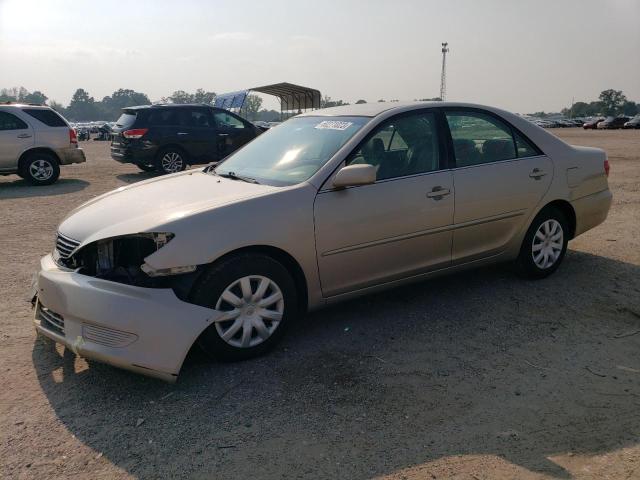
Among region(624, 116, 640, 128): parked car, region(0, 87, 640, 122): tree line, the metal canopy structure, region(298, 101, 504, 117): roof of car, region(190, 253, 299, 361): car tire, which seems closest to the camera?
region(190, 253, 299, 361): car tire

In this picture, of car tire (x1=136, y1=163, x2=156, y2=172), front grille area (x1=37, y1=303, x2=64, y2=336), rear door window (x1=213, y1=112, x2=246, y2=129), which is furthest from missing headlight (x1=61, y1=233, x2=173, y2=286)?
rear door window (x1=213, y1=112, x2=246, y2=129)

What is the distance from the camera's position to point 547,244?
504 centimetres

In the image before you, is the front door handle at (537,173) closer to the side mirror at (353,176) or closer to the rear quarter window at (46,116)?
the side mirror at (353,176)

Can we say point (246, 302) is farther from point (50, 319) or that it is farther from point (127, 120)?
point (127, 120)

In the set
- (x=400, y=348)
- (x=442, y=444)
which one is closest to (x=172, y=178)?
(x=400, y=348)

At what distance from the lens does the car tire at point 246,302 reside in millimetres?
3332

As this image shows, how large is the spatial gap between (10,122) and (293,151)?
9.61 meters

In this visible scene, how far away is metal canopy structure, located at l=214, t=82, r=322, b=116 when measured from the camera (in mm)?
29953

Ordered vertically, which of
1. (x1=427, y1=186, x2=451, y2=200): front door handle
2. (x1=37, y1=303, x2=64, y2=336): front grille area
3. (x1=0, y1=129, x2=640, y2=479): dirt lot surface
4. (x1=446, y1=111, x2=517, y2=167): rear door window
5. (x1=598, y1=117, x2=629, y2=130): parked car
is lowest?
(x1=598, y1=117, x2=629, y2=130): parked car

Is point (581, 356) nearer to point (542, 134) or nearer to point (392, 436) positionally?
point (392, 436)

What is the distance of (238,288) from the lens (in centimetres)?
344

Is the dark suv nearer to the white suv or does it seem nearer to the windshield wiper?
the white suv

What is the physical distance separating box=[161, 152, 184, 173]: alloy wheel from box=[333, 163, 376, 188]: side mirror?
10.0 metres

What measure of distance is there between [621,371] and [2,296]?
486 centimetres
